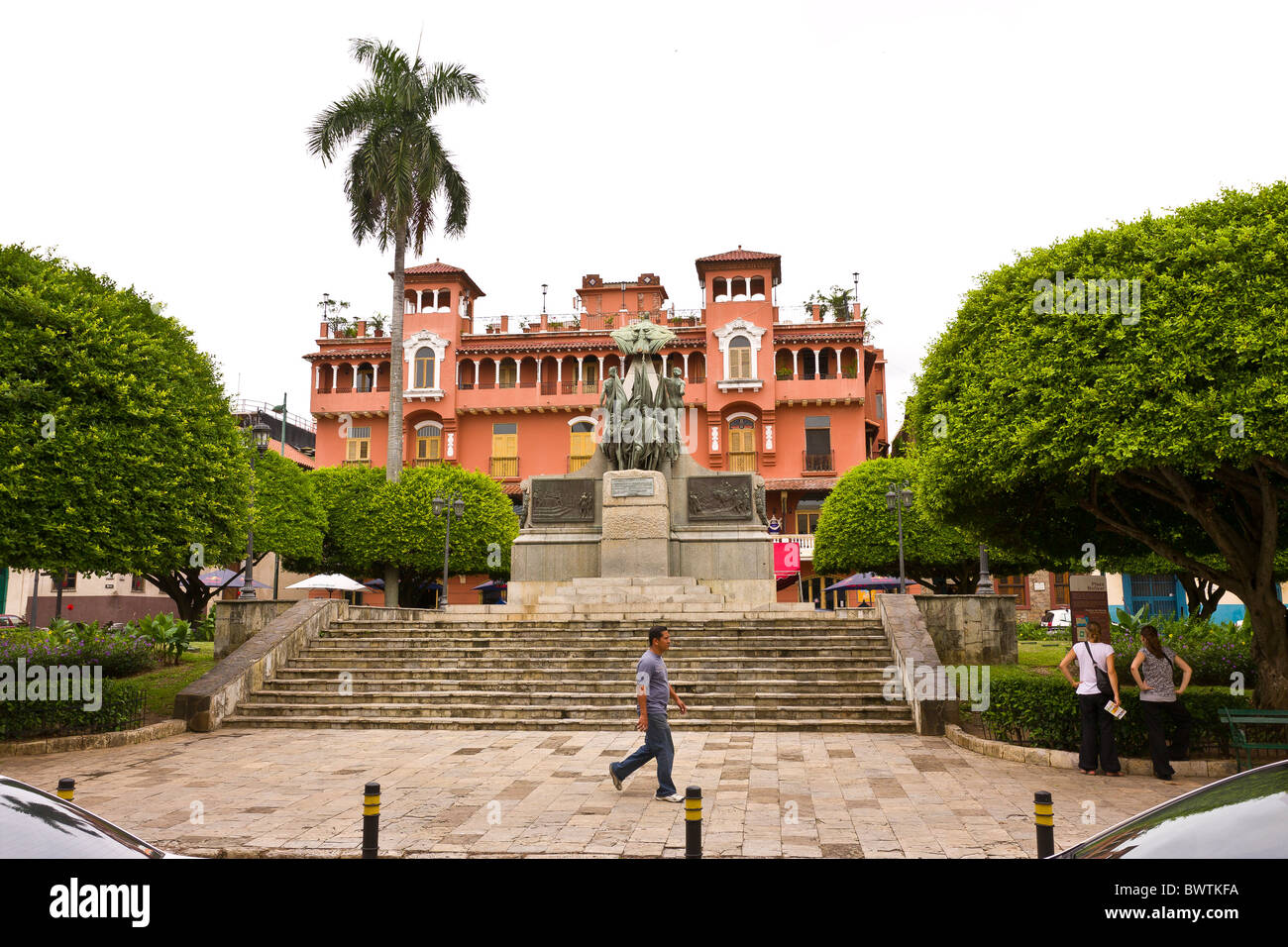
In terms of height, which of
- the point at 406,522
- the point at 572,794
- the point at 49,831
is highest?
the point at 406,522

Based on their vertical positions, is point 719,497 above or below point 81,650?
above

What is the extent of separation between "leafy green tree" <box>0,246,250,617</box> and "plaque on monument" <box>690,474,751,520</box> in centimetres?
1158

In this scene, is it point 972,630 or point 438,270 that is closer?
point 972,630

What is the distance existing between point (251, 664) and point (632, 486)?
9831 mm

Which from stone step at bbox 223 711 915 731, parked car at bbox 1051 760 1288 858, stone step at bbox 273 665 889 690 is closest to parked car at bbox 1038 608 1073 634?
stone step at bbox 273 665 889 690

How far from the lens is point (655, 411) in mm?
23312

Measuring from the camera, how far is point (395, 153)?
3384 centimetres

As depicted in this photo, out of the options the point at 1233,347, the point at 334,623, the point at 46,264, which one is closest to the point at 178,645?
the point at 334,623

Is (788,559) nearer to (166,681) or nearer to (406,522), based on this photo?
(406,522)

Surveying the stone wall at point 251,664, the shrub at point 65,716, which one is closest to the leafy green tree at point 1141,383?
the stone wall at point 251,664

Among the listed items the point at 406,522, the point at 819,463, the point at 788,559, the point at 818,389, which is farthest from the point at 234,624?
the point at 818,389

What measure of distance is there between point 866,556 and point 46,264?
29.1 meters

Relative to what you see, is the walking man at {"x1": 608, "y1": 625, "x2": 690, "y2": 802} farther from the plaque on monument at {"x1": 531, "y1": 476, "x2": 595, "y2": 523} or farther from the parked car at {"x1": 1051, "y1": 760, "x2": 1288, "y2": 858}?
the plaque on monument at {"x1": 531, "y1": 476, "x2": 595, "y2": 523}
